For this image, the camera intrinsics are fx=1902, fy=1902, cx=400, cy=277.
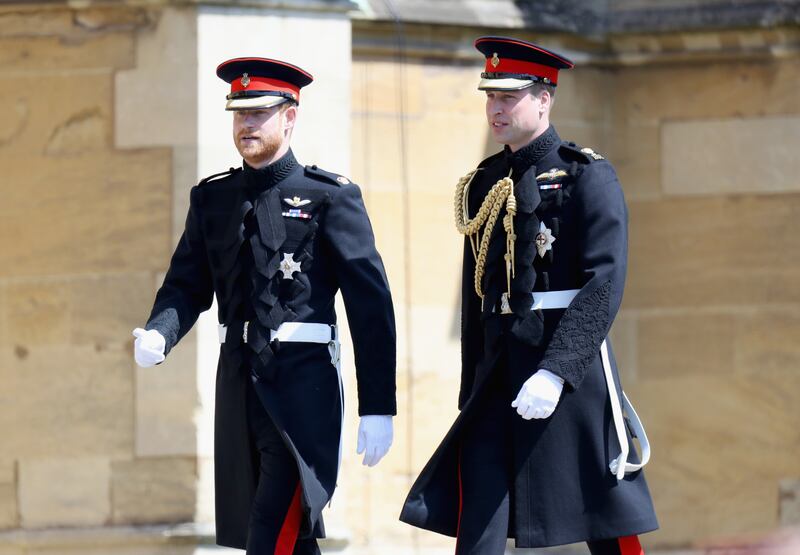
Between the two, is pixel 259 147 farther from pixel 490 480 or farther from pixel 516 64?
pixel 490 480

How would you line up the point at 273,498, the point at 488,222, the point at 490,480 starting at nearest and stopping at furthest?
the point at 490,480
the point at 273,498
the point at 488,222

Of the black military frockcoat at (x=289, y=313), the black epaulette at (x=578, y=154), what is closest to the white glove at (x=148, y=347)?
the black military frockcoat at (x=289, y=313)

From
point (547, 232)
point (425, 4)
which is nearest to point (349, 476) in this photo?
point (425, 4)

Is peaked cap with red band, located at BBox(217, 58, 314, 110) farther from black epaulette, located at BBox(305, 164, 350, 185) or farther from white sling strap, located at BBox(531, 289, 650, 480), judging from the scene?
white sling strap, located at BBox(531, 289, 650, 480)

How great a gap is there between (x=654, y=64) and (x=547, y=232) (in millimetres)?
3107

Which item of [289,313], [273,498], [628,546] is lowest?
[628,546]

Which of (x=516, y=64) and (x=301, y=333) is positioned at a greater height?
(x=516, y=64)

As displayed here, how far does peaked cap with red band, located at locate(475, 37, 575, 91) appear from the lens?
18.5 ft

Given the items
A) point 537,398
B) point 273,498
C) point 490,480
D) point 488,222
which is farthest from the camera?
point 488,222

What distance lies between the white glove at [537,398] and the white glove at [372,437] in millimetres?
625

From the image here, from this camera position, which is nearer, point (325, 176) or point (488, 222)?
point (488, 222)

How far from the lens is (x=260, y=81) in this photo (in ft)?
19.3

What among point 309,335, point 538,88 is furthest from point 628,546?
point 538,88

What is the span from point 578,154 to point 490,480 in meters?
0.99
